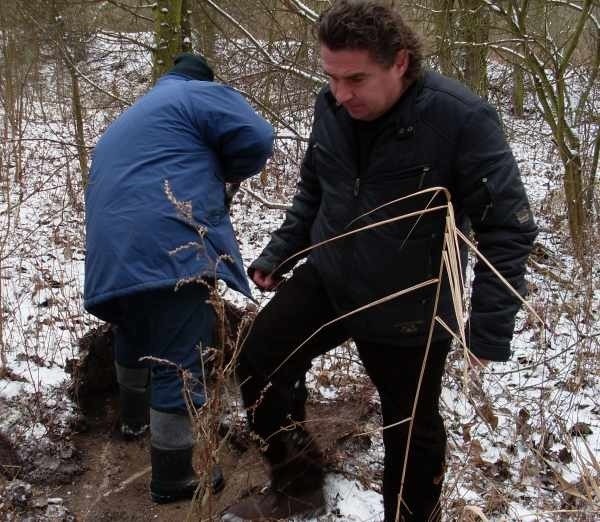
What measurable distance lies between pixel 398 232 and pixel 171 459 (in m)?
1.41

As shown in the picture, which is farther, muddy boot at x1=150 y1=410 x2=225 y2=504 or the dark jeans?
muddy boot at x1=150 y1=410 x2=225 y2=504

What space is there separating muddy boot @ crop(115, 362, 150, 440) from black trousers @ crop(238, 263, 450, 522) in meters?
0.85

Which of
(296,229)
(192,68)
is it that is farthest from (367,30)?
(192,68)

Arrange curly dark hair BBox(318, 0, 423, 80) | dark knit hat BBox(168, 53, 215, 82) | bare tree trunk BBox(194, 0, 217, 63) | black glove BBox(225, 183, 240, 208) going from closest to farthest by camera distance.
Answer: curly dark hair BBox(318, 0, 423, 80) < dark knit hat BBox(168, 53, 215, 82) < black glove BBox(225, 183, 240, 208) < bare tree trunk BBox(194, 0, 217, 63)

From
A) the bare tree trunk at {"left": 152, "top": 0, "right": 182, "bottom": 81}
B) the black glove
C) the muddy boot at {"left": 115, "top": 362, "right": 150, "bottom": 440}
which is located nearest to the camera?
the black glove

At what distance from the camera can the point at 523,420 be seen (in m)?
3.04

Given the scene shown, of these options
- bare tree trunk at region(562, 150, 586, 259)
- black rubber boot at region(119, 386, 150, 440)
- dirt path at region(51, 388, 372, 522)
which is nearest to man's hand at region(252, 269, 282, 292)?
dirt path at region(51, 388, 372, 522)

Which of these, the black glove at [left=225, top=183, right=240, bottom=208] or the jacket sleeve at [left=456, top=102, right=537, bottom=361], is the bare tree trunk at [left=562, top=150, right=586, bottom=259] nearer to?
the black glove at [left=225, top=183, right=240, bottom=208]

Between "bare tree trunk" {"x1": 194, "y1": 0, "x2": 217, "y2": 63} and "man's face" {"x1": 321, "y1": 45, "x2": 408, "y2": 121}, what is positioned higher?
"bare tree trunk" {"x1": 194, "y1": 0, "x2": 217, "y2": 63}

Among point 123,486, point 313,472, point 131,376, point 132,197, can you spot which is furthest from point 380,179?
point 123,486

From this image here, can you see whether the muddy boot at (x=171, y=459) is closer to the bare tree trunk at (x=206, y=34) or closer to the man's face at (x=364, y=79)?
the man's face at (x=364, y=79)

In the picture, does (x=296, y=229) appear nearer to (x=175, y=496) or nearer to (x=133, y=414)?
(x=175, y=496)

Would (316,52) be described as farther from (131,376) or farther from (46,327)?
(131,376)

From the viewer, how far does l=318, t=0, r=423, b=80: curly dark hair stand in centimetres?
172
